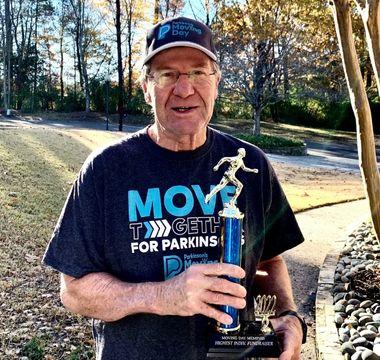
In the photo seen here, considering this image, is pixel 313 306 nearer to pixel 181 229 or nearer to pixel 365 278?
pixel 365 278

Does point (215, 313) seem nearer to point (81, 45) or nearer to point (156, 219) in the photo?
point (156, 219)

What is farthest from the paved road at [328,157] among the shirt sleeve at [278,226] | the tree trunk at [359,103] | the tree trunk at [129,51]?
the tree trunk at [129,51]

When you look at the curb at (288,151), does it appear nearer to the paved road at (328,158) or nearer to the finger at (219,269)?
the paved road at (328,158)

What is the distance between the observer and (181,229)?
1.62 m

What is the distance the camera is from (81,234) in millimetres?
1594

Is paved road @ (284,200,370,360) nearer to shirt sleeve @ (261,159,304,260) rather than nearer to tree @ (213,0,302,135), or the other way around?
shirt sleeve @ (261,159,304,260)

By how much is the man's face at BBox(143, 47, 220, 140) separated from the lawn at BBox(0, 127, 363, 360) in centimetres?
242

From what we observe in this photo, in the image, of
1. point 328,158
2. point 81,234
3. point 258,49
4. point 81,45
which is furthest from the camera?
point 81,45

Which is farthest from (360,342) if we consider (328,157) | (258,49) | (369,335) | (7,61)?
(7,61)

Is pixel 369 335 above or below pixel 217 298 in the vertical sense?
below

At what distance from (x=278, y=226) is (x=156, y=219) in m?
0.51

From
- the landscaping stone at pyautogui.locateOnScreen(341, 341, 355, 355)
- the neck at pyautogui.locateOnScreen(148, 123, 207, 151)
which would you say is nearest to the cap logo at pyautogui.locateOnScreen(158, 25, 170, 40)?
the neck at pyautogui.locateOnScreen(148, 123, 207, 151)

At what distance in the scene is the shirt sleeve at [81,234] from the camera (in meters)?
1.58

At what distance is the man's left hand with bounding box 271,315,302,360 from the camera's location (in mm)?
1639
